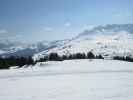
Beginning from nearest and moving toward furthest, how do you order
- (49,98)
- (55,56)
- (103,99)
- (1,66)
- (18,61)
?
Answer: (103,99) < (49,98) < (1,66) < (18,61) < (55,56)

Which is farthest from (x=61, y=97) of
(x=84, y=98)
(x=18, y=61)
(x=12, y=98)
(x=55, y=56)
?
(x=55, y=56)

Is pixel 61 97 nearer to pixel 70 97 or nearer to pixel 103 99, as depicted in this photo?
pixel 70 97

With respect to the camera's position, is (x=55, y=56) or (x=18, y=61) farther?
(x=55, y=56)

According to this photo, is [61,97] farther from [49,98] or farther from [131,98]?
[131,98]

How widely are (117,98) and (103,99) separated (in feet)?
3.36

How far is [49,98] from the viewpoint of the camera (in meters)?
13.8

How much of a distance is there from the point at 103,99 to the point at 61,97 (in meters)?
3.10

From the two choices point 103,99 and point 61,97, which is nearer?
point 103,99

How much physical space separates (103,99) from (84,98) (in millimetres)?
1398

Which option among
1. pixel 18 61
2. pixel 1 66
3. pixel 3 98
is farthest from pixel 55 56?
pixel 3 98

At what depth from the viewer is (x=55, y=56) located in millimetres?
106562

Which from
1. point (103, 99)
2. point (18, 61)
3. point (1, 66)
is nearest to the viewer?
point (103, 99)

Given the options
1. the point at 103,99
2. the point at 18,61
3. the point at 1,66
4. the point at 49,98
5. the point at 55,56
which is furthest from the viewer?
the point at 55,56

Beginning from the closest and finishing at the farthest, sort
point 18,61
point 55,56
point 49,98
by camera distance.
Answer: point 49,98
point 18,61
point 55,56
